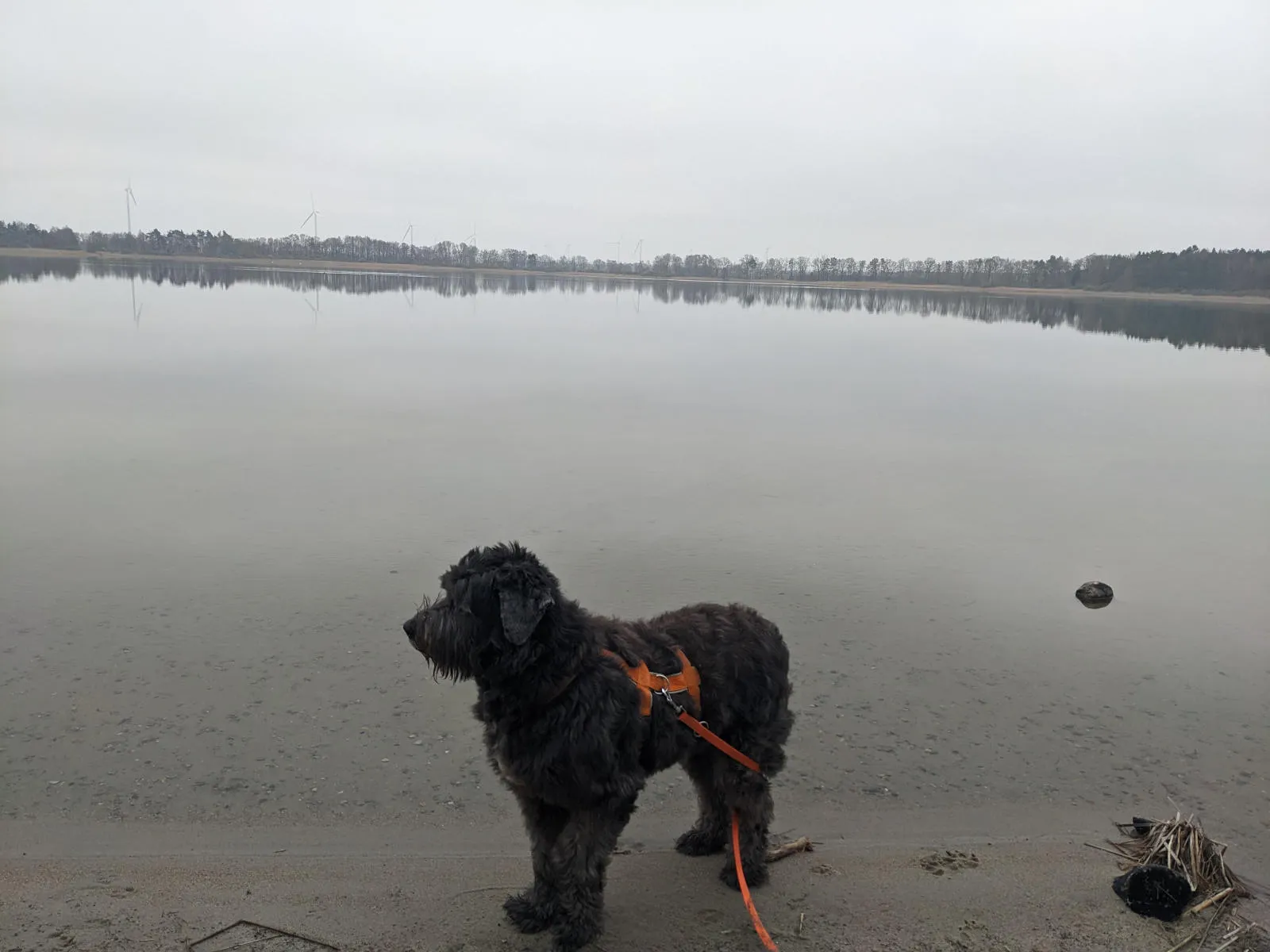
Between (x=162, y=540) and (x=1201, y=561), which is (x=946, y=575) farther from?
(x=162, y=540)

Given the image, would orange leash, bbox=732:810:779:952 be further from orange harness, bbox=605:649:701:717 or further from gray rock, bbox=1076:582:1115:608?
gray rock, bbox=1076:582:1115:608

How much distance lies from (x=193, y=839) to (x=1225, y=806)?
6.44 meters

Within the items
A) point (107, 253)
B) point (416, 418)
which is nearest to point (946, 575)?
point (416, 418)

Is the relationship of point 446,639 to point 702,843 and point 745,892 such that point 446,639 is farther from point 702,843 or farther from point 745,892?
point 702,843

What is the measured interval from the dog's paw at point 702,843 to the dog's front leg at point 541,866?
1.03 meters

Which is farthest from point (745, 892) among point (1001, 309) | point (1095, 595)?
point (1001, 309)

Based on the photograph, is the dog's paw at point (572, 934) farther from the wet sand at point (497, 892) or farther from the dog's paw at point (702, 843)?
the dog's paw at point (702, 843)

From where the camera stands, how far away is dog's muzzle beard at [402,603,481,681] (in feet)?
13.6

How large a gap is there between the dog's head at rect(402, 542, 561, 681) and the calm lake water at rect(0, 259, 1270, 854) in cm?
185

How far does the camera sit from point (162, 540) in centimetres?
994

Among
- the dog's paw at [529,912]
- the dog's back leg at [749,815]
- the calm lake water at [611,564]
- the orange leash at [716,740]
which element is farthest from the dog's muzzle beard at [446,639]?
the calm lake water at [611,564]

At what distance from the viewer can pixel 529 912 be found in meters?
4.52

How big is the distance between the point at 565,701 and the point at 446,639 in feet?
2.00

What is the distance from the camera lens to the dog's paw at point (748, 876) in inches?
195
